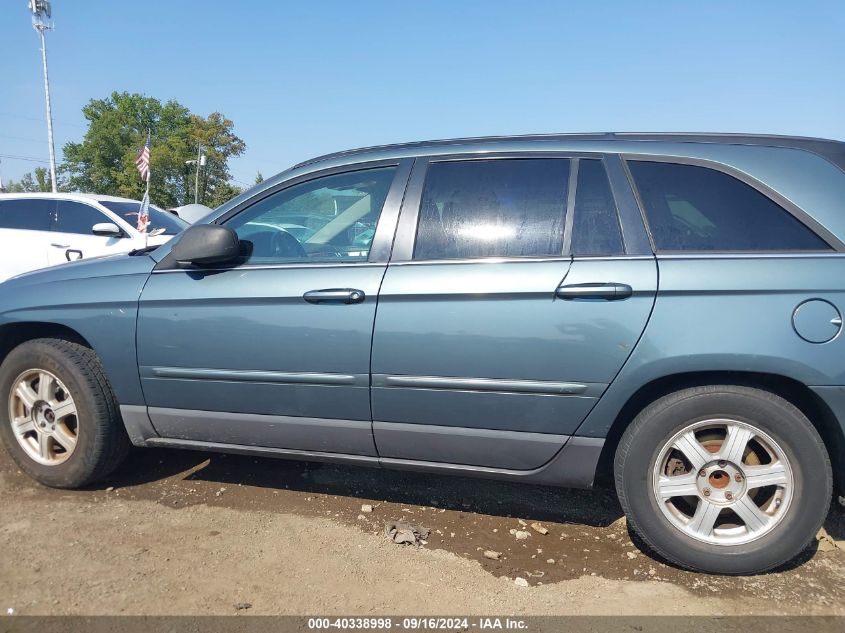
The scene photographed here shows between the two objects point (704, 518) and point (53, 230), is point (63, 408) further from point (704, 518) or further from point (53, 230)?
point (53, 230)

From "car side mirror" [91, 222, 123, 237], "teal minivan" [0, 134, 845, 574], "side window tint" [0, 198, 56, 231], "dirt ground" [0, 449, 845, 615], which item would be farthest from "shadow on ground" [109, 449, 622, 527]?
"side window tint" [0, 198, 56, 231]

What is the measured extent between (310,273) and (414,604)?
147cm

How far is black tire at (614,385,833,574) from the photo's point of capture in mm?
2281

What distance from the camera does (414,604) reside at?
2.26 meters

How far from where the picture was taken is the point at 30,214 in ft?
26.8

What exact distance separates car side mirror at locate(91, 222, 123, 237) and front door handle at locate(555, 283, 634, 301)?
23.9 ft

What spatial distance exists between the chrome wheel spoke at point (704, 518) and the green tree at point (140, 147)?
5185cm

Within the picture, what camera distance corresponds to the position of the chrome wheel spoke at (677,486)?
7.91 ft

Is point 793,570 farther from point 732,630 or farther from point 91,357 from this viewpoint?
point 91,357

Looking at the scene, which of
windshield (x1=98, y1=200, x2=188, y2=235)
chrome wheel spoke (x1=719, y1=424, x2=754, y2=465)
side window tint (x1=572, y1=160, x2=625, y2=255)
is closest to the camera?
chrome wheel spoke (x1=719, y1=424, x2=754, y2=465)

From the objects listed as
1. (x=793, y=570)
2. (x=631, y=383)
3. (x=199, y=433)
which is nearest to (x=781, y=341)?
(x=631, y=383)

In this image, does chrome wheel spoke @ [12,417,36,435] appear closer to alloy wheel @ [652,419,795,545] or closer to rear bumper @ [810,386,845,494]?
alloy wheel @ [652,419,795,545]

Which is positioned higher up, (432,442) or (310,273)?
(310,273)

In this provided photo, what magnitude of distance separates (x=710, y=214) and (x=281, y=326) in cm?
193
